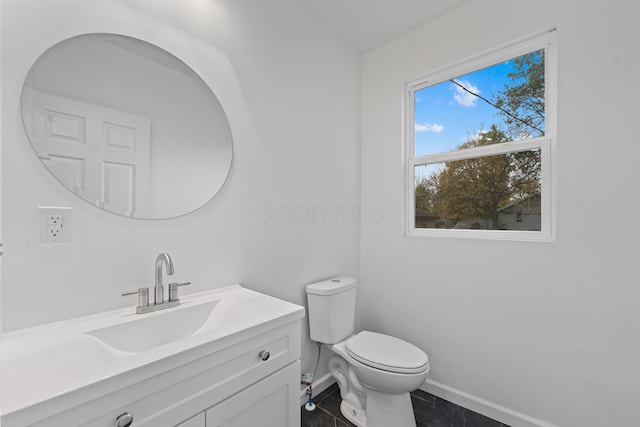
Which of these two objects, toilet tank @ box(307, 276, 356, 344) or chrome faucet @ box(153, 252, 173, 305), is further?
toilet tank @ box(307, 276, 356, 344)

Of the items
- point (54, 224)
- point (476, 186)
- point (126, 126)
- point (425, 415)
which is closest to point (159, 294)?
point (54, 224)

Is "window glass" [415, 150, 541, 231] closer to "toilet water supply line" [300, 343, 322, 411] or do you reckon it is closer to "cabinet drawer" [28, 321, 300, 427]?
"toilet water supply line" [300, 343, 322, 411]

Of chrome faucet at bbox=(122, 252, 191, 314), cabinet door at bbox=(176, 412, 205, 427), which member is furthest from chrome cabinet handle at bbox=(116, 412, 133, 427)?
chrome faucet at bbox=(122, 252, 191, 314)

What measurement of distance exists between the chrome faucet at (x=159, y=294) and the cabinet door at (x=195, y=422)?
16.9 inches

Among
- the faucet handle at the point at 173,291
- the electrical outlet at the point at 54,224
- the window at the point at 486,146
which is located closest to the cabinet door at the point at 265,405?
the faucet handle at the point at 173,291

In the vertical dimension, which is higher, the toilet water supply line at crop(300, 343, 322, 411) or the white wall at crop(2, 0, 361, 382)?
the white wall at crop(2, 0, 361, 382)

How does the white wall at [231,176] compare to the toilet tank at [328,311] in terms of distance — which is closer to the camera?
the white wall at [231,176]

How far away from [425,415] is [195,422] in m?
1.47

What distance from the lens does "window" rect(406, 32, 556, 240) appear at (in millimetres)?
1595

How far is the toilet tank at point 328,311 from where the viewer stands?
1715 millimetres

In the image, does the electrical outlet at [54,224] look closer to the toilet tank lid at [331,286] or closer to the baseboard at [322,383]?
the toilet tank lid at [331,286]

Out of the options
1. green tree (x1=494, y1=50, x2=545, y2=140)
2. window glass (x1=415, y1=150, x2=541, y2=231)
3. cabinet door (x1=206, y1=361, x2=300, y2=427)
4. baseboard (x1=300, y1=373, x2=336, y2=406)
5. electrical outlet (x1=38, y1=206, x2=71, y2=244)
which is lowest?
baseboard (x1=300, y1=373, x2=336, y2=406)

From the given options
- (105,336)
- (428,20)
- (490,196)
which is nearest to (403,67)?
(428,20)

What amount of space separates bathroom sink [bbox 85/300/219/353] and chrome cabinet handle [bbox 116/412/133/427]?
32 centimetres
